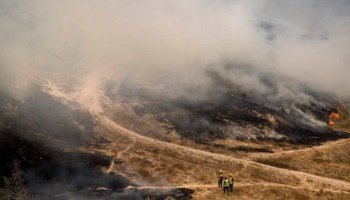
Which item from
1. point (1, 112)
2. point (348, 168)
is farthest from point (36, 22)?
point (348, 168)

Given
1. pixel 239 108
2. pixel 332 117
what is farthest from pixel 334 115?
pixel 239 108

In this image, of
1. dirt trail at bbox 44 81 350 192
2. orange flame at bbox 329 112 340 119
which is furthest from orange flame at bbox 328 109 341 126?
dirt trail at bbox 44 81 350 192

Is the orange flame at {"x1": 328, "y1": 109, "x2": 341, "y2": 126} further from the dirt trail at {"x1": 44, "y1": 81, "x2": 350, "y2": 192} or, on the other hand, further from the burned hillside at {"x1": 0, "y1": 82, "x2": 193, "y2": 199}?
the burned hillside at {"x1": 0, "y1": 82, "x2": 193, "y2": 199}

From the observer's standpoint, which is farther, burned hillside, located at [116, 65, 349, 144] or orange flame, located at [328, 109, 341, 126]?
orange flame, located at [328, 109, 341, 126]

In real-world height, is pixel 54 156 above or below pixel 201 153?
below

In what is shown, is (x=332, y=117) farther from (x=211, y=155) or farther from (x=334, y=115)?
(x=211, y=155)

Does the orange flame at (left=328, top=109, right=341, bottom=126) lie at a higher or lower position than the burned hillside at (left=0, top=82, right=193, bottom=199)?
higher

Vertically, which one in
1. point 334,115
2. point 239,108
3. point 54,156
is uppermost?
point 334,115

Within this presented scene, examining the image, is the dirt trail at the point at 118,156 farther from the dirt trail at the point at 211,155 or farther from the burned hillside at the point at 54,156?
the dirt trail at the point at 211,155

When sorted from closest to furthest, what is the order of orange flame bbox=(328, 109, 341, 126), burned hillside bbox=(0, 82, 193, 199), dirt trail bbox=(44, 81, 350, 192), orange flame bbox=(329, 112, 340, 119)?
burned hillside bbox=(0, 82, 193, 199), dirt trail bbox=(44, 81, 350, 192), orange flame bbox=(328, 109, 341, 126), orange flame bbox=(329, 112, 340, 119)

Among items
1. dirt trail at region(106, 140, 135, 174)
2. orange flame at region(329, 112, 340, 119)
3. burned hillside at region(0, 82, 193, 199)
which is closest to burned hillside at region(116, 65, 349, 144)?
orange flame at region(329, 112, 340, 119)

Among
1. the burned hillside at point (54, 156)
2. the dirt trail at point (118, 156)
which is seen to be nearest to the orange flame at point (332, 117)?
the dirt trail at point (118, 156)

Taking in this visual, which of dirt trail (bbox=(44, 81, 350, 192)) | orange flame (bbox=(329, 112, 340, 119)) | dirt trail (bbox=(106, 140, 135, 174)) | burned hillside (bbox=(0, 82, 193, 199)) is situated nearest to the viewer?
burned hillside (bbox=(0, 82, 193, 199))

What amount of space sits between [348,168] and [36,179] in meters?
38.0
